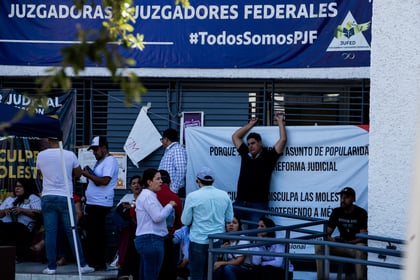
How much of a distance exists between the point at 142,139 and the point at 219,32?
1.95 metres

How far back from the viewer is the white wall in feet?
25.3

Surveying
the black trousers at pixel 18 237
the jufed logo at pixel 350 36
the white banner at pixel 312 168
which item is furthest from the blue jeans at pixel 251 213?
the black trousers at pixel 18 237

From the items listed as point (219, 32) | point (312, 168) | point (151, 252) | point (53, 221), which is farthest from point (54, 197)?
point (312, 168)

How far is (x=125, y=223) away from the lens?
1160 centimetres

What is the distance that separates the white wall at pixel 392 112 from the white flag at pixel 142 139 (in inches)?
226

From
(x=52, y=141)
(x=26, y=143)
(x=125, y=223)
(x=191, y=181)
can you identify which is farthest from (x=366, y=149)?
(x=26, y=143)

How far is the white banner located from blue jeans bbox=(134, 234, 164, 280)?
2307 mm

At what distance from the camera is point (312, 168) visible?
12.1 meters

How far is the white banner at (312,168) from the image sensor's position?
11.9m

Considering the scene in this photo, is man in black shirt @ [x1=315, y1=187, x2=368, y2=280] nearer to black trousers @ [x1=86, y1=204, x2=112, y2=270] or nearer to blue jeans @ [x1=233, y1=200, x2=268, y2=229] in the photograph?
blue jeans @ [x1=233, y1=200, x2=268, y2=229]

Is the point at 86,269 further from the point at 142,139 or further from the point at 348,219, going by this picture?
Result: the point at 348,219

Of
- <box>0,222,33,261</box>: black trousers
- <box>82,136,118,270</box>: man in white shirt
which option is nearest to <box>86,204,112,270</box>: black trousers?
<box>82,136,118,270</box>: man in white shirt

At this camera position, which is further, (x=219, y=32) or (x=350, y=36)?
(x=219, y=32)

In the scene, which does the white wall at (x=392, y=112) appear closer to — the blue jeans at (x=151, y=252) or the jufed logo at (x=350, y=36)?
the blue jeans at (x=151, y=252)
